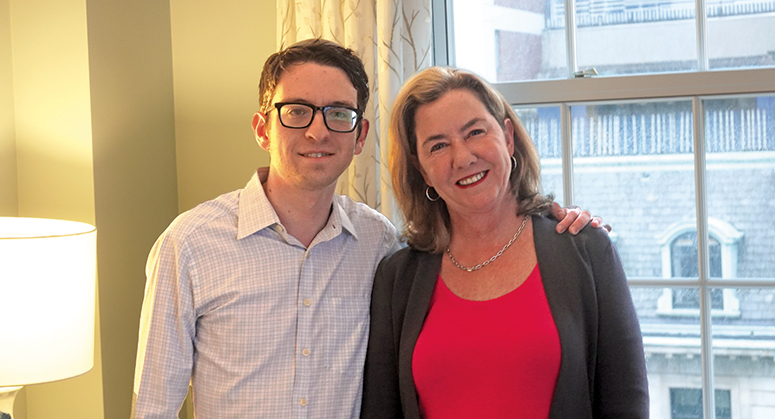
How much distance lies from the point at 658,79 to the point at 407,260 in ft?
3.41

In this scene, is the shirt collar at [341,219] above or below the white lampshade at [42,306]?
above

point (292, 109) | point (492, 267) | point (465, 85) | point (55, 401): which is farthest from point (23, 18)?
point (492, 267)

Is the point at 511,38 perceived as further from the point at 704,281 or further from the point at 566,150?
the point at 704,281

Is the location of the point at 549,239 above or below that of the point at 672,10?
below

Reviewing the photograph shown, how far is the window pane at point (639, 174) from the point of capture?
217 cm

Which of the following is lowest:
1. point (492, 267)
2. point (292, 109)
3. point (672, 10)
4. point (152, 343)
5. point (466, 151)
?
point (152, 343)

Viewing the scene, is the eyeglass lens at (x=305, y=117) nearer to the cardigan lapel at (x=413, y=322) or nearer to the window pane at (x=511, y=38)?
the cardigan lapel at (x=413, y=322)

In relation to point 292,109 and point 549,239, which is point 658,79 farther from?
point 292,109

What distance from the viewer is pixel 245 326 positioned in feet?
5.14

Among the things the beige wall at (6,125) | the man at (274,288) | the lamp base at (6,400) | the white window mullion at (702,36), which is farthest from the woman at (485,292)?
the beige wall at (6,125)

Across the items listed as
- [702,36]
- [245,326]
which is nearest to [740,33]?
[702,36]

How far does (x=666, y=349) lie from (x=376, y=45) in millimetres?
1349

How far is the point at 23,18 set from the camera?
205 centimetres

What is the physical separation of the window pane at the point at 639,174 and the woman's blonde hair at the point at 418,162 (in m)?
0.59
